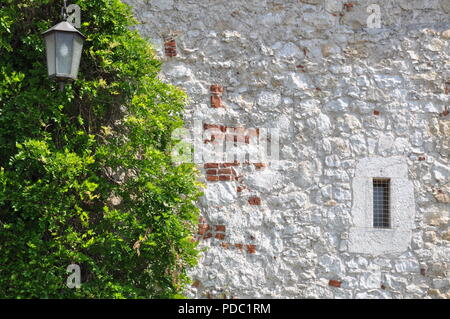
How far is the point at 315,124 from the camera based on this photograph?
14.8 feet

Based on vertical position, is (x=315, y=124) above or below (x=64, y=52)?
below

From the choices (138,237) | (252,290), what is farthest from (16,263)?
(252,290)

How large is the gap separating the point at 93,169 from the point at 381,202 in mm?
2245

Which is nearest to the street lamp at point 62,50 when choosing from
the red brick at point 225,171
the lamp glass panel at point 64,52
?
the lamp glass panel at point 64,52

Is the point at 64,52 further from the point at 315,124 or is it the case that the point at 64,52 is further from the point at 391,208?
the point at 391,208

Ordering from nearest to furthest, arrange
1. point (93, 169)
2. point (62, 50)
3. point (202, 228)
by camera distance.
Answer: point (62, 50) → point (93, 169) → point (202, 228)

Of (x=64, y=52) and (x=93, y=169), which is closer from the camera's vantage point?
(x=64, y=52)

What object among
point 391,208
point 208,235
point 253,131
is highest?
point 253,131

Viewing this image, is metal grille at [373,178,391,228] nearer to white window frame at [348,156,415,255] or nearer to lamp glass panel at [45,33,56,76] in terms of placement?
white window frame at [348,156,415,255]

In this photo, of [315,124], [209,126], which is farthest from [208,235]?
[315,124]

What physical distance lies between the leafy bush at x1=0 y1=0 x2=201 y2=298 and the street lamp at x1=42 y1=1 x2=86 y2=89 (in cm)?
33

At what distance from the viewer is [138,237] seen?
3.98 m
